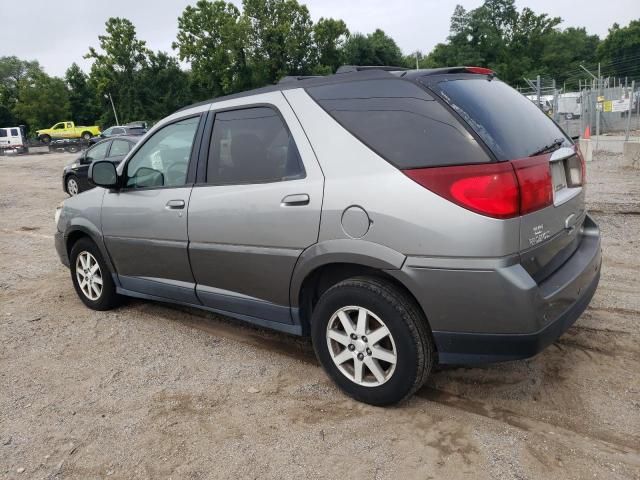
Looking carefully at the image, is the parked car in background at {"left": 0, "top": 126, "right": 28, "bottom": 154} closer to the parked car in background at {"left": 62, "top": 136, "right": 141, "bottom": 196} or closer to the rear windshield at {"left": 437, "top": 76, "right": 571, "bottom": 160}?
the parked car in background at {"left": 62, "top": 136, "right": 141, "bottom": 196}

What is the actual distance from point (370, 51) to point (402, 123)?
6601 centimetres

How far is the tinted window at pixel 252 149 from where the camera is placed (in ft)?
10.2

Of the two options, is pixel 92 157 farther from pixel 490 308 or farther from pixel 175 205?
pixel 490 308

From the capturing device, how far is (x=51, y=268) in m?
6.48

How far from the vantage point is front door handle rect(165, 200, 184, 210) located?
366 cm

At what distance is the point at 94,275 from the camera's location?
4680mm

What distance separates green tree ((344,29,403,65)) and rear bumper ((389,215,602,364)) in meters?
61.3

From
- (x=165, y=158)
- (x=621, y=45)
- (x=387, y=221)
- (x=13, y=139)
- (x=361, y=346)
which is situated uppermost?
(x=621, y=45)

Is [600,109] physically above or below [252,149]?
above

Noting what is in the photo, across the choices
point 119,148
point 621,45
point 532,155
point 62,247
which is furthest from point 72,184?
point 621,45

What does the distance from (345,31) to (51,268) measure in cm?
5581

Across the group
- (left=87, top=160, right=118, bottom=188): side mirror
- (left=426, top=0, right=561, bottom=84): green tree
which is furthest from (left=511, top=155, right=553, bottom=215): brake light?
(left=426, top=0, right=561, bottom=84): green tree

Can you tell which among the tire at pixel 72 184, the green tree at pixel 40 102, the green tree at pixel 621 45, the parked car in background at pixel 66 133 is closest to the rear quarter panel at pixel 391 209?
the tire at pixel 72 184

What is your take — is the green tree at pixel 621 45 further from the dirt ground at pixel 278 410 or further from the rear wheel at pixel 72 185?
the dirt ground at pixel 278 410
